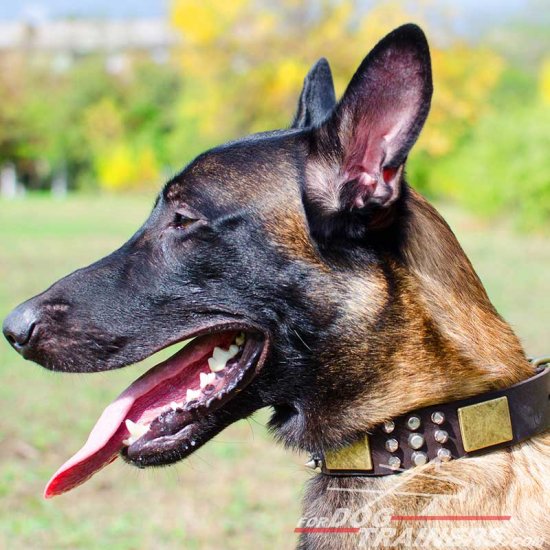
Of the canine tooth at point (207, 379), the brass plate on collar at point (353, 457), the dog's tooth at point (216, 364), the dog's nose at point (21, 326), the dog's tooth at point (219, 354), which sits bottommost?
the brass plate on collar at point (353, 457)

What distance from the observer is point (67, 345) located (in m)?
2.54

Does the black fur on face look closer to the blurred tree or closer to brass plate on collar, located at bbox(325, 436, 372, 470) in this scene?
brass plate on collar, located at bbox(325, 436, 372, 470)

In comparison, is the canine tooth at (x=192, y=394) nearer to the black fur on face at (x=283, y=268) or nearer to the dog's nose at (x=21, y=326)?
the black fur on face at (x=283, y=268)

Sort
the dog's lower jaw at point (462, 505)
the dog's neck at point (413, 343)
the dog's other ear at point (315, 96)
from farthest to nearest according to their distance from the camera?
the dog's other ear at point (315, 96), the dog's neck at point (413, 343), the dog's lower jaw at point (462, 505)

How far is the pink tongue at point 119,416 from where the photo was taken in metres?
2.60

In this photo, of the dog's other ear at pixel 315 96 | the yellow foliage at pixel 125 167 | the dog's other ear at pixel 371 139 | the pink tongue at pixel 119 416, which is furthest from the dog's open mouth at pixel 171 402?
the yellow foliage at pixel 125 167

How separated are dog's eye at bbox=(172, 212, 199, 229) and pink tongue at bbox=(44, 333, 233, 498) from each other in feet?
1.11

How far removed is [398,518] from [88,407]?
488 centimetres

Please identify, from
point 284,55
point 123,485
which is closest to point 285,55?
point 284,55

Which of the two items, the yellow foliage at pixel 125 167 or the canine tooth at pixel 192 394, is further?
the yellow foliage at pixel 125 167

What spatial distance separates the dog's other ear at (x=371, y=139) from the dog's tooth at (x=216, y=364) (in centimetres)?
47

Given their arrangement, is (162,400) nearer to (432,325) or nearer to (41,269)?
(432,325)

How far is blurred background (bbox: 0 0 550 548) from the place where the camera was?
16.0 ft

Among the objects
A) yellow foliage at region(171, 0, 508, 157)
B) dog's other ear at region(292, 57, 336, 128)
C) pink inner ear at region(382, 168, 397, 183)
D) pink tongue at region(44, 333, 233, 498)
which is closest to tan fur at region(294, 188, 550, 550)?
pink inner ear at region(382, 168, 397, 183)
